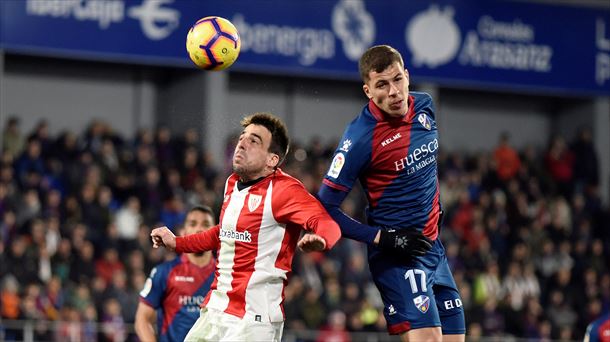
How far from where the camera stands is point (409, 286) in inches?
279

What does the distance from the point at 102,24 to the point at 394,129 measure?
13.8 m

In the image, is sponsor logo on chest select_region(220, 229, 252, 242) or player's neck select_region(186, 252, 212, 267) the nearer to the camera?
sponsor logo on chest select_region(220, 229, 252, 242)

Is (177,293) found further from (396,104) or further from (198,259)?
(396,104)

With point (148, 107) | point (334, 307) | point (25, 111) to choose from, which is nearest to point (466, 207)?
point (334, 307)

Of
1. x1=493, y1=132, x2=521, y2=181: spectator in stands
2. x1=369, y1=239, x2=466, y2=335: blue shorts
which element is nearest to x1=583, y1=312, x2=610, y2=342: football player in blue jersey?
x1=369, y1=239, x2=466, y2=335: blue shorts

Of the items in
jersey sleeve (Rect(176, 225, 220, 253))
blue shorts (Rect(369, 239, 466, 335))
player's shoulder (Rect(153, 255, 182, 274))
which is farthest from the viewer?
player's shoulder (Rect(153, 255, 182, 274))

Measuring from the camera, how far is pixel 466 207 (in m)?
21.5

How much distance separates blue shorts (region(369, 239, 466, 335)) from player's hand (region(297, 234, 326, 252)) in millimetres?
1182

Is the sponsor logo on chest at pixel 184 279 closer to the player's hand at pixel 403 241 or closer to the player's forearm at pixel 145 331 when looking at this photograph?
the player's forearm at pixel 145 331

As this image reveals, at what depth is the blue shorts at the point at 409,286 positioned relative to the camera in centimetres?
706

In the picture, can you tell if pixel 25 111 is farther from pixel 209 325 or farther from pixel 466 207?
pixel 209 325

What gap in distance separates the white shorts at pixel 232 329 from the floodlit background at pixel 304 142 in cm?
849

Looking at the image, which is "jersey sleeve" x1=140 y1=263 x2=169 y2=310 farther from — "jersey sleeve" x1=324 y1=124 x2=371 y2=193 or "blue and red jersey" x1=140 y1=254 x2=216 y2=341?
"jersey sleeve" x1=324 y1=124 x2=371 y2=193

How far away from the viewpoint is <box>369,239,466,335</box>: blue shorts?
23.2 feet
